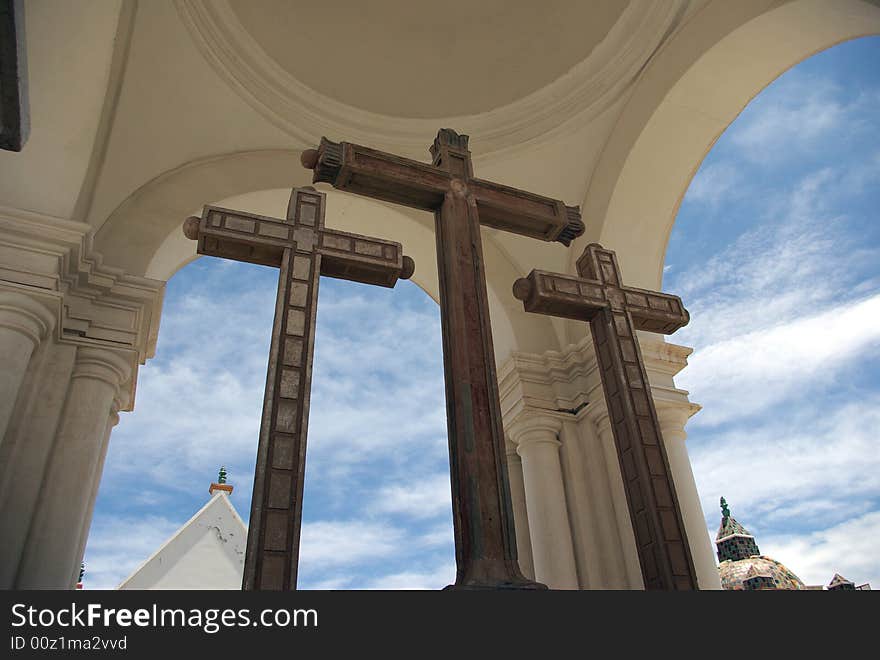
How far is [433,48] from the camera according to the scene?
7383 mm

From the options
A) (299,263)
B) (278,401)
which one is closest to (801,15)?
(299,263)

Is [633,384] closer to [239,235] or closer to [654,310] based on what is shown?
[654,310]

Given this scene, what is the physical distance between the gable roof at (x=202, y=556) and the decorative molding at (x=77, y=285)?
638 centimetres

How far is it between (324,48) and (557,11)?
234 cm

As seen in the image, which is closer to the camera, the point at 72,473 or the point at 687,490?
the point at 72,473

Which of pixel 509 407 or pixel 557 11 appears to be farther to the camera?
pixel 557 11

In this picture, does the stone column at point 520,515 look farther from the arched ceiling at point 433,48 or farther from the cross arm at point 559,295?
the arched ceiling at point 433,48

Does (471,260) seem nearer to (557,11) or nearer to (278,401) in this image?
(278,401)

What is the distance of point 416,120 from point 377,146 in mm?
507

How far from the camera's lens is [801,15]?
5352 mm

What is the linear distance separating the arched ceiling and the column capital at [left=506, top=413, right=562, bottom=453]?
3.32 metres

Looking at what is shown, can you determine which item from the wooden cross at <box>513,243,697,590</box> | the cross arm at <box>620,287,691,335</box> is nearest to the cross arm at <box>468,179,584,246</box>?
the wooden cross at <box>513,243,697,590</box>

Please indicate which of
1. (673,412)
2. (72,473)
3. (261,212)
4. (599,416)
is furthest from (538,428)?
(72,473)

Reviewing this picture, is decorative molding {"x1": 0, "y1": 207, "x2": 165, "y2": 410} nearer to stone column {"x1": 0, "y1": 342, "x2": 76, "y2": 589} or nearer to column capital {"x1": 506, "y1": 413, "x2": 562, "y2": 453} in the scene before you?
stone column {"x1": 0, "y1": 342, "x2": 76, "y2": 589}
